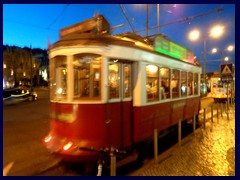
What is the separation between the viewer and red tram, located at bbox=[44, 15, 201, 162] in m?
4.53

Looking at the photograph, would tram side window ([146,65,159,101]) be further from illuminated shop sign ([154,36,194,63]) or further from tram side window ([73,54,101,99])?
tram side window ([73,54,101,99])

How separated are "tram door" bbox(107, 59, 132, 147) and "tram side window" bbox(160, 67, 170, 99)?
144 centimetres

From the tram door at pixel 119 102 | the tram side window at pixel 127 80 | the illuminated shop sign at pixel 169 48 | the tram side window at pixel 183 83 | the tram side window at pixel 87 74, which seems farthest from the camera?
the tram side window at pixel 183 83

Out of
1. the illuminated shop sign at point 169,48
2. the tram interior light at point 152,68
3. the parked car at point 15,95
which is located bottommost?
the parked car at point 15,95

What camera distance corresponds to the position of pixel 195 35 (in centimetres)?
1274

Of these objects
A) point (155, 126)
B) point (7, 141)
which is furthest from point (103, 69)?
point (7, 141)

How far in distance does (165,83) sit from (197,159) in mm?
2327

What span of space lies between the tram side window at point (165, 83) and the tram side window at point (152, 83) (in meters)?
0.30

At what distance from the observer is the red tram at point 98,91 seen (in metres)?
4.53

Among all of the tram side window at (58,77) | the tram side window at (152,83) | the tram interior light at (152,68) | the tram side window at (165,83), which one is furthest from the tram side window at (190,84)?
the tram side window at (58,77)

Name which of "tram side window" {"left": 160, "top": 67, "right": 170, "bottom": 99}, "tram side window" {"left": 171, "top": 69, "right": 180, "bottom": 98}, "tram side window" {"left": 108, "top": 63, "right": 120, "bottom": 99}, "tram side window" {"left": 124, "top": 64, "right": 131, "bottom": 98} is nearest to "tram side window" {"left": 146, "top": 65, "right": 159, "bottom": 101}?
"tram side window" {"left": 160, "top": 67, "right": 170, "bottom": 99}

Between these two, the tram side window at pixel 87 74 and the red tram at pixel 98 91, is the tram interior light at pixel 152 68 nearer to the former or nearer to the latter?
the red tram at pixel 98 91

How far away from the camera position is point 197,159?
17.4 ft
